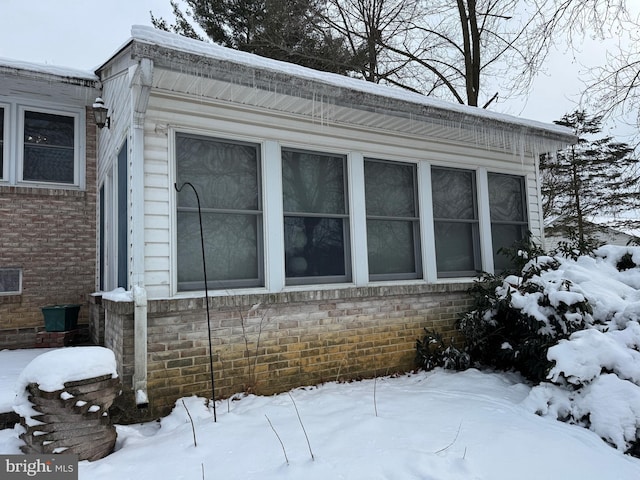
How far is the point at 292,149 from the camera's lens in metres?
4.65

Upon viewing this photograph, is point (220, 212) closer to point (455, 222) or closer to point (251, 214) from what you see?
point (251, 214)

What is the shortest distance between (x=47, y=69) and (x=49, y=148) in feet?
4.10

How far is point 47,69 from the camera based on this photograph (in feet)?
18.1

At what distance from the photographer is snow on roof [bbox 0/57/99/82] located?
17.3ft

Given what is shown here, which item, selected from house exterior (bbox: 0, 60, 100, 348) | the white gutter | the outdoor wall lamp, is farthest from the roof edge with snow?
house exterior (bbox: 0, 60, 100, 348)

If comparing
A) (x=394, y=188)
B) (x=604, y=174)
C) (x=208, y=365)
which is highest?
(x=604, y=174)

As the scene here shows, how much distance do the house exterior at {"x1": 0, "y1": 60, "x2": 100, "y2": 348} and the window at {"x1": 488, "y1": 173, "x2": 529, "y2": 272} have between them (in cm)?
592

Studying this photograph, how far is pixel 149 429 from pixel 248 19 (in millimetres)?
11561

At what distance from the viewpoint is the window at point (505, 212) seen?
19.9ft

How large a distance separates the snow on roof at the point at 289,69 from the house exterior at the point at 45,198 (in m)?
3.18

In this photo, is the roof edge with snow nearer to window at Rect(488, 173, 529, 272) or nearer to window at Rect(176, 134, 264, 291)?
window at Rect(176, 134, 264, 291)

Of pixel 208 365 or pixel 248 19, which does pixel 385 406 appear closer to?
pixel 208 365

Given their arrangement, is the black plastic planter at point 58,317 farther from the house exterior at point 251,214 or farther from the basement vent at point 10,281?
the basement vent at point 10,281

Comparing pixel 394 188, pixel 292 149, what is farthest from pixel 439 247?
pixel 292 149
